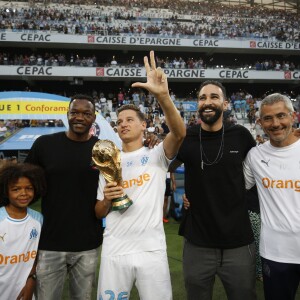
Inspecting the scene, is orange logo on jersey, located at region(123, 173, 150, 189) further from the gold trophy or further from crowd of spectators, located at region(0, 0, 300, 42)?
crowd of spectators, located at region(0, 0, 300, 42)

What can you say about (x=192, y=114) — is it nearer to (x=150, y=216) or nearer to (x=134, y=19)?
(x=134, y=19)

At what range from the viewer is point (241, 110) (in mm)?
19984

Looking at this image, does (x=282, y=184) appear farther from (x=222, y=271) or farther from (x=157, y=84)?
(x=157, y=84)

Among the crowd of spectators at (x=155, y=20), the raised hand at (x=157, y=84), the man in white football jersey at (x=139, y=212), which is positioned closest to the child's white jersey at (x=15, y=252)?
the man in white football jersey at (x=139, y=212)

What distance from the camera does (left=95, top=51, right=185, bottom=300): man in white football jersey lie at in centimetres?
203

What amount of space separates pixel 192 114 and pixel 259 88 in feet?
44.3

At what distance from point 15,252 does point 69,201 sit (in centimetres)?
47

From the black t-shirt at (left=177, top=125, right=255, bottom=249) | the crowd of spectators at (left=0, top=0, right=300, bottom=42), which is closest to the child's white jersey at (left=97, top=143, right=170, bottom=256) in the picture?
the black t-shirt at (left=177, top=125, right=255, bottom=249)

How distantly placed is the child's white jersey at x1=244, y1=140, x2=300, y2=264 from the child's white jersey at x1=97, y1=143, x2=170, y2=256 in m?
0.67

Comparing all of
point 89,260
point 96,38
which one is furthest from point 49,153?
point 96,38

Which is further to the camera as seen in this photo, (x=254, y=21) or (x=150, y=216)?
(x=254, y=21)

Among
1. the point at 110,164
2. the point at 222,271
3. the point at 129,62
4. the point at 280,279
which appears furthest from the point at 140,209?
the point at 129,62

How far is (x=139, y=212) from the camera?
214 centimetres

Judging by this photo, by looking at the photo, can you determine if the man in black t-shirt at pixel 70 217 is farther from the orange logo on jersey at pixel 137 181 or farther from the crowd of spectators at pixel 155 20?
the crowd of spectators at pixel 155 20
